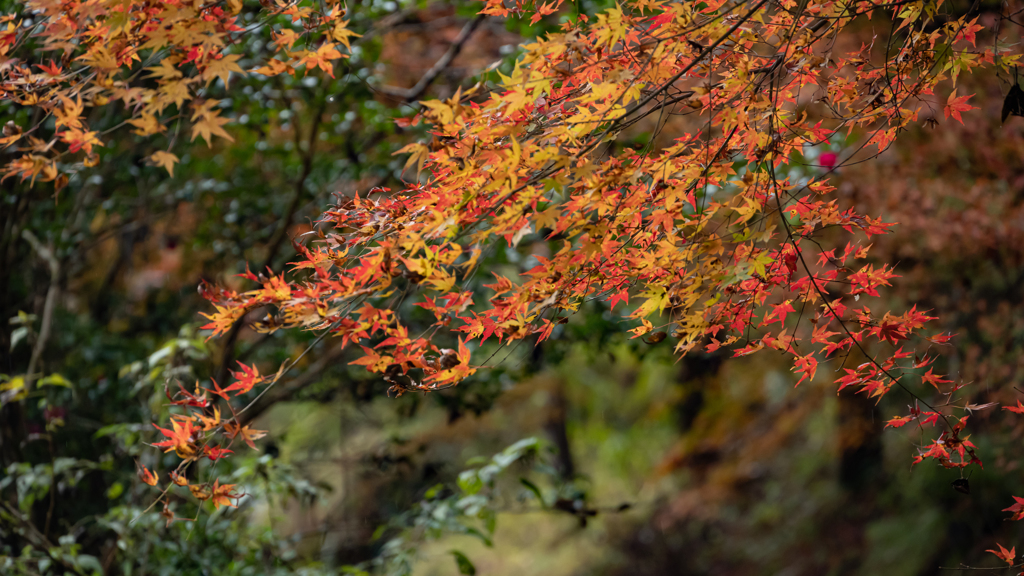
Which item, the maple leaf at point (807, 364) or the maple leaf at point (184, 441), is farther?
the maple leaf at point (807, 364)

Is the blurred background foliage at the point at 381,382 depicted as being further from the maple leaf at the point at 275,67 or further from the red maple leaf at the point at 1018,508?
the red maple leaf at the point at 1018,508

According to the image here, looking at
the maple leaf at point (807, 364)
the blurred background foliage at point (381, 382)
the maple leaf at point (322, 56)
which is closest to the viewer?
the maple leaf at point (322, 56)

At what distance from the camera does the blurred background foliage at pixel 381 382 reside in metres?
2.75

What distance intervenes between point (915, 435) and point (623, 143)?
4.65 meters

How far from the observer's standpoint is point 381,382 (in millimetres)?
3479

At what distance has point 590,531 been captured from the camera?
8219mm

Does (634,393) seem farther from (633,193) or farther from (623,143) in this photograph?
(633,193)

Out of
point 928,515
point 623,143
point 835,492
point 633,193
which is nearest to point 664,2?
point 633,193

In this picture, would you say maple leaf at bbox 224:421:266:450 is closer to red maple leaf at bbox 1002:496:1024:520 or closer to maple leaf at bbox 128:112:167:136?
maple leaf at bbox 128:112:167:136

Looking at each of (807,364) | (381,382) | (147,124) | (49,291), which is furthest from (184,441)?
(49,291)

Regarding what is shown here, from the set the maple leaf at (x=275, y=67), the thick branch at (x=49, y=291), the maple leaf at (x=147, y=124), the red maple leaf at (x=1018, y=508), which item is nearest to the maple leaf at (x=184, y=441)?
the maple leaf at (x=147, y=124)

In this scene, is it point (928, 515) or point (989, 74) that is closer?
point (989, 74)

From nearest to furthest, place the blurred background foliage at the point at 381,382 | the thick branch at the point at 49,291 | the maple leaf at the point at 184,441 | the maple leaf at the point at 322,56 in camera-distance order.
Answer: the maple leaf at the point at 184,441 < the maple leaf at the point at 322,56 < the blurred background foliage at the point at 381,382 < the thick branch at the point at 49,291

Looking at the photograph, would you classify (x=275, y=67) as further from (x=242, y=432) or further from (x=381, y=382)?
(x=381, y=382)
